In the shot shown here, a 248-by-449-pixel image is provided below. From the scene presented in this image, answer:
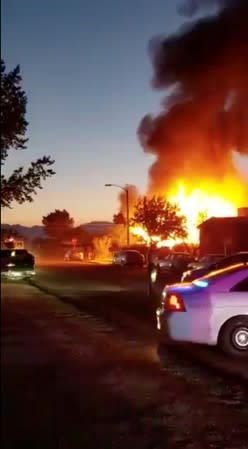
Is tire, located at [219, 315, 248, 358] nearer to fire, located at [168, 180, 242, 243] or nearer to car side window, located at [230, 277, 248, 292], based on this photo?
car side window, located at [230, 277, 248, 292]

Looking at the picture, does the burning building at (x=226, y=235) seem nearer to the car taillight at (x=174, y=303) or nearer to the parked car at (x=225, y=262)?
the parked car at (x=225, y=262)

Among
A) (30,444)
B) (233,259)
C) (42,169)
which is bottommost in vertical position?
(30,444)

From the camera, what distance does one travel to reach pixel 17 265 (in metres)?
35.6

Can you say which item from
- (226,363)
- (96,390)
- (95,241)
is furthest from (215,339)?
(95,241)

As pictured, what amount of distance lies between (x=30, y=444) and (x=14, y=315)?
11.4 meters

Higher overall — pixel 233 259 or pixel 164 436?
pixel 233 259

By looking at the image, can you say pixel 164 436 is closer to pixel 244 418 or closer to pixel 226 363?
pixel 244 418

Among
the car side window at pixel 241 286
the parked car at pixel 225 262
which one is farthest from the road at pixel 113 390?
the parked car at pixel 225 262

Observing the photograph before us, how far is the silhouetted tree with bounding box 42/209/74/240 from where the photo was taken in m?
51.8

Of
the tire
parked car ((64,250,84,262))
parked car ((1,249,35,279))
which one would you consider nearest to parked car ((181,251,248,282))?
the tire

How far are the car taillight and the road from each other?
2.11ft

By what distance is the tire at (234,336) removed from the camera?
1033cm

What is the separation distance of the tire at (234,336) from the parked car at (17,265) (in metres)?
24.8

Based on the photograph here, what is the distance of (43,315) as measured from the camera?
17.2 meters
